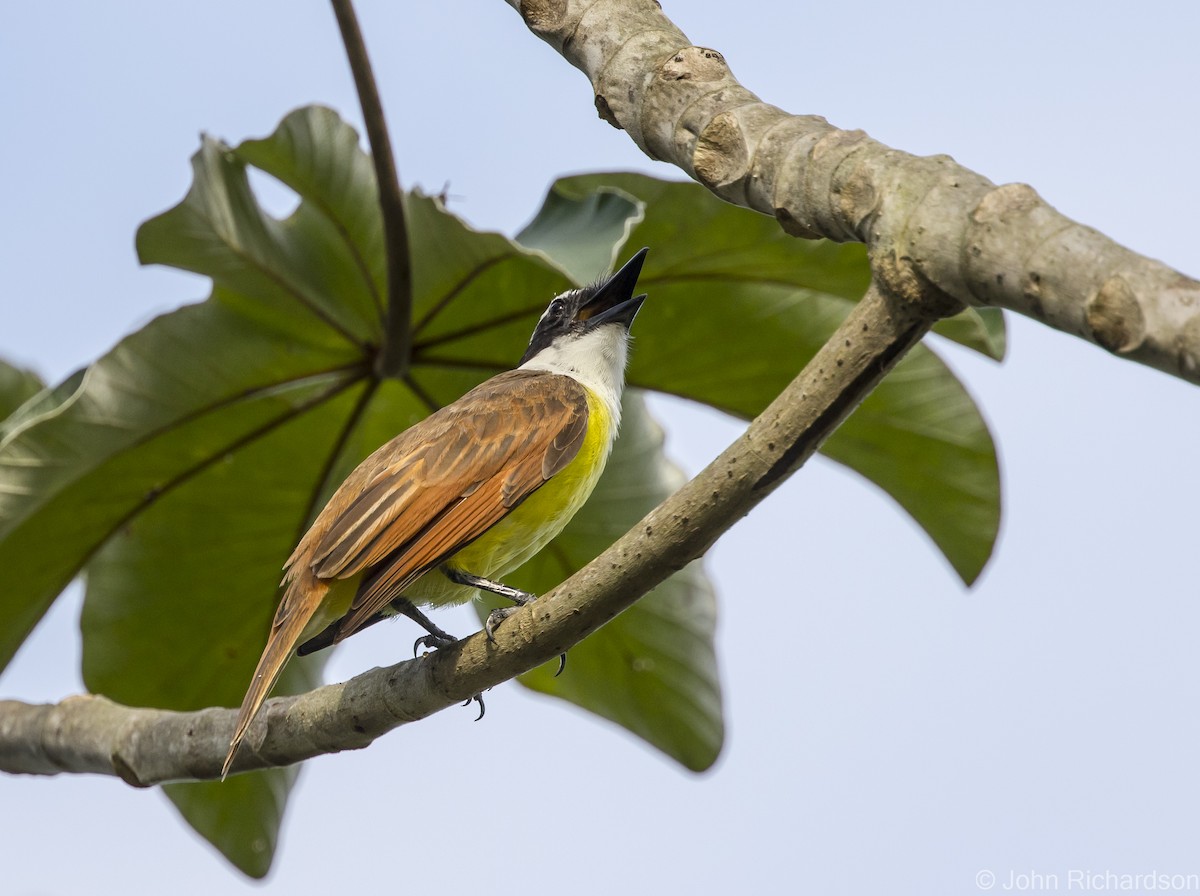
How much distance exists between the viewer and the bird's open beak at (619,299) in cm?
431

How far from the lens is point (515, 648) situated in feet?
9.37

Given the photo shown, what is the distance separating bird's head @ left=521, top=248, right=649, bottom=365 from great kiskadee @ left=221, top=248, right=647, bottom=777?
7cm

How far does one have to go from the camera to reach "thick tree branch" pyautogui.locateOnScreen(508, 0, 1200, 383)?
1753 millimetres

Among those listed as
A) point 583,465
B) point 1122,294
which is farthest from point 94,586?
point 1122,294

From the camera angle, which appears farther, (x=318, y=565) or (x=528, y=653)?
(x=318, y=565)

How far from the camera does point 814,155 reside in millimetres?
2414

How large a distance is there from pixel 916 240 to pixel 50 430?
278cm

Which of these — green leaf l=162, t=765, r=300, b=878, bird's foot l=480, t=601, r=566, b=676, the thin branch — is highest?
the thin branch

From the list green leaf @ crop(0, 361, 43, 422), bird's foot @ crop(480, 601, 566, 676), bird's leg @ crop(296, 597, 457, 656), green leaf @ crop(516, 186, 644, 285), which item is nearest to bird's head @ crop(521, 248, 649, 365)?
green leaf @ crop(516, 186, 644, 285)

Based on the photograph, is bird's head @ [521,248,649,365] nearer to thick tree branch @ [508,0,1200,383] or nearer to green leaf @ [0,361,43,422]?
thick tree branch @ [508,0,1200,383]

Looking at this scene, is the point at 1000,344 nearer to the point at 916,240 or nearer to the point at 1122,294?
the point at 916,240

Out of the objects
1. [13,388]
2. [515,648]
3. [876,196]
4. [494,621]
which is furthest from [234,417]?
[876,196]

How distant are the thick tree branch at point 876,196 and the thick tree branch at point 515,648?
0.14 m

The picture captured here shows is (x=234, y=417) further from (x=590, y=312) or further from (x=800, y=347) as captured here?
(x=800, y=347)
